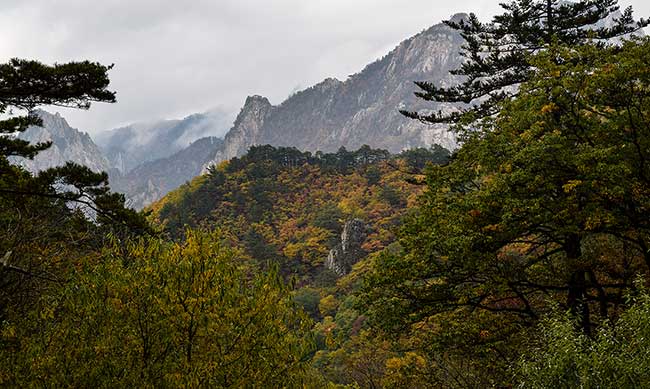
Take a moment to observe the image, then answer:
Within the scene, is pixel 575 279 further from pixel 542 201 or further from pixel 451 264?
pixel 451 264

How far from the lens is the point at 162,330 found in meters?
7.47

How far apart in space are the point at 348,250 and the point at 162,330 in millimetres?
59751

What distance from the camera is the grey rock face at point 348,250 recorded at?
65.4 meters

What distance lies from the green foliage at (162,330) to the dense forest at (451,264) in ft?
0.09

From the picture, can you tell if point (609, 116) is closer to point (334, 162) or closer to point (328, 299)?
point (328, 299)

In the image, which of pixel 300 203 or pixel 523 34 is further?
pixel 300 203

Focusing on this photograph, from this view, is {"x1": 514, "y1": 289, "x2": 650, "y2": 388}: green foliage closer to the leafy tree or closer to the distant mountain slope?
the leafy tree

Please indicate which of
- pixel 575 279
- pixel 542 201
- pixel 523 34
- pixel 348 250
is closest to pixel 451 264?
pixel 542 201

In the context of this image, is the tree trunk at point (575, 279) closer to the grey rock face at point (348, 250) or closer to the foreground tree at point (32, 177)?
the foreground tree at point (32, 177)

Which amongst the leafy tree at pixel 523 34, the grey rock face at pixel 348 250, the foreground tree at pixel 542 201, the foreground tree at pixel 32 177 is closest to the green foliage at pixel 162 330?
the foreground tree at pixel 32 177

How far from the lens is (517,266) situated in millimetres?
13484

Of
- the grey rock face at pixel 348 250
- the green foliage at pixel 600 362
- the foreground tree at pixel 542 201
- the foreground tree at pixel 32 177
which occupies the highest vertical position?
the foreground tree at pixel 32 177

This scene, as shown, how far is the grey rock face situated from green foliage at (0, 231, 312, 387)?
56.9 m

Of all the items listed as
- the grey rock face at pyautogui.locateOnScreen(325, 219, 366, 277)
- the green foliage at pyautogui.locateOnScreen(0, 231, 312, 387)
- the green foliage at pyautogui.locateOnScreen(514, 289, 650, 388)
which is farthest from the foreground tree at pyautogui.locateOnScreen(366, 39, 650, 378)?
the grey rock face at pyautogui.locateOnScreen(325, 219, 366, 277)
